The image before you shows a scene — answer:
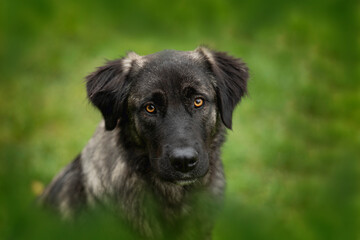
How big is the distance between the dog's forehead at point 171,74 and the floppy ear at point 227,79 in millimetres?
109

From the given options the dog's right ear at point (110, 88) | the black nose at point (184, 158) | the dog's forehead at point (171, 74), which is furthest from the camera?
the dog's right ear at point (110, 88)

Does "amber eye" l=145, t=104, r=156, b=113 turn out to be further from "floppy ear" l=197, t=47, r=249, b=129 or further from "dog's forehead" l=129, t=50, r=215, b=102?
"floppy ear" l=197, t=47, r=249, b=129

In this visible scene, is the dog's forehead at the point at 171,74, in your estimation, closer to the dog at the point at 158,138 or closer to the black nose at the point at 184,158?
the dog at the point at 158,138

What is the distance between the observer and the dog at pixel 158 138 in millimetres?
3512

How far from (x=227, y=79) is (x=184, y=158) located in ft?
3.57

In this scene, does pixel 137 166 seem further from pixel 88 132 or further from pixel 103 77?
pixel 88 132

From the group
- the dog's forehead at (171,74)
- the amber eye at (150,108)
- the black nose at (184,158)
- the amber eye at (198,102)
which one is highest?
the dog's forehead at (171,74)

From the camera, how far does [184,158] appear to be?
3.31 meters

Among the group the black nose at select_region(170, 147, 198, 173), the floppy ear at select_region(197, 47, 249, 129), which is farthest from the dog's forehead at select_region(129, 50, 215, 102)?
the black nose at select_region(170, 147, 198, 173)

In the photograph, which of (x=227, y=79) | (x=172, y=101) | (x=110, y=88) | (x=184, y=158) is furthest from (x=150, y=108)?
(x=227, y=79)

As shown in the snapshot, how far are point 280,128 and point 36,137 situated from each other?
4.09m

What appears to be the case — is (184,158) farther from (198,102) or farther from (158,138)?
(198,102)

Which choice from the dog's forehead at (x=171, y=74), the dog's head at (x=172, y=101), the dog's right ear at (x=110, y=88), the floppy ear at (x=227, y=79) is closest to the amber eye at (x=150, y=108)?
the dog's head at (x=172, y=101)

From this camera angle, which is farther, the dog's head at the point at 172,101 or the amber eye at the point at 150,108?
the amber eye at the point at 150,108
